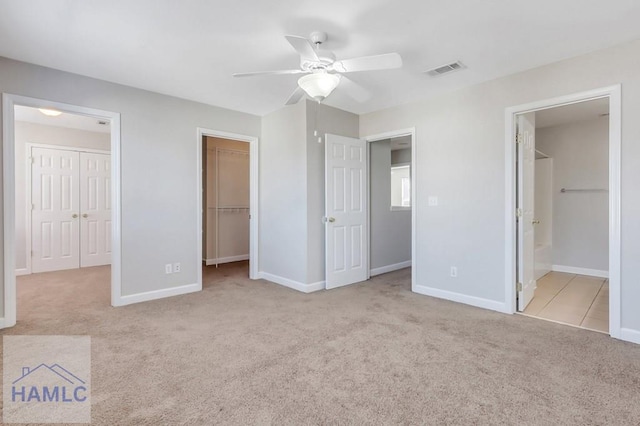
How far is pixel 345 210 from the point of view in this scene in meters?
4.39

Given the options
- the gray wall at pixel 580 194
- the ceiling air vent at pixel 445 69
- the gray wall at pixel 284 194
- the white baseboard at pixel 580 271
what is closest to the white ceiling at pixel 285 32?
the ceiling air vent at pixel 445 69

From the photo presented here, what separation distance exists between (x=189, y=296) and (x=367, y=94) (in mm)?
3203

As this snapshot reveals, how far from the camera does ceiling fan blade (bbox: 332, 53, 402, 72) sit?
221 centimetres

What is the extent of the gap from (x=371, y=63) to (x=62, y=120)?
206 inches

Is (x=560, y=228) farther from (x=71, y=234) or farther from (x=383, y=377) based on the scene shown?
(x=71, y=234)

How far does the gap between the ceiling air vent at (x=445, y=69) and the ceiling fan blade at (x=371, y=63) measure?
40.8 inches

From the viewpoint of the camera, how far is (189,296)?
3.91 metres

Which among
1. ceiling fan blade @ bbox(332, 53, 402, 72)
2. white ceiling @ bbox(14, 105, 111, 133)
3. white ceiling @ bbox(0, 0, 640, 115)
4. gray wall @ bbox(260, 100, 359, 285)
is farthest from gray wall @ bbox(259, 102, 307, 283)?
white ceiling @ bbox(14, 105, 111, 133)

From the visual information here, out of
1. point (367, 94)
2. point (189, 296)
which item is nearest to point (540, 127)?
point (367, 94)

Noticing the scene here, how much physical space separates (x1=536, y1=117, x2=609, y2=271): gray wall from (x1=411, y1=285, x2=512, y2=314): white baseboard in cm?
285

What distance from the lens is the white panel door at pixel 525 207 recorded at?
329 centimetres

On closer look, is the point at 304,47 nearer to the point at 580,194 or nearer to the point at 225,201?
the point at 225,201

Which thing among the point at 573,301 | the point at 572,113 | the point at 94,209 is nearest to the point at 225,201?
the point at 94,209

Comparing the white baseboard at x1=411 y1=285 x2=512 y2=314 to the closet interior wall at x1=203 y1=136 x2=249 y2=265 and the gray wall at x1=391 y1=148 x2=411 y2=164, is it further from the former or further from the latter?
the closet interior wall at x1=203 y1=136 x2=249 y2=265
